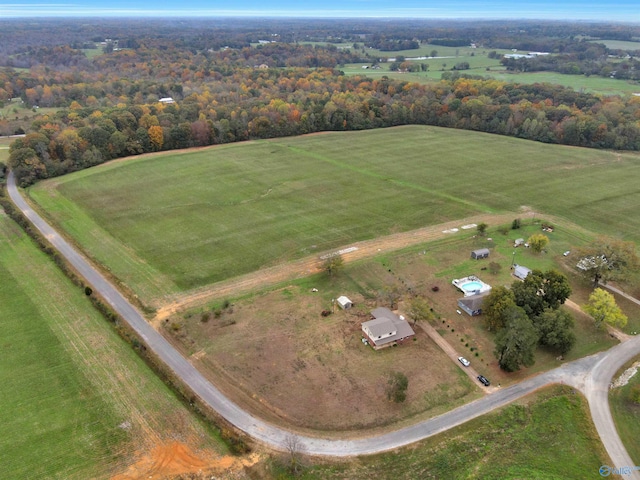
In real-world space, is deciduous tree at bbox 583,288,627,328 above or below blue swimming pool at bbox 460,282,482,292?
above

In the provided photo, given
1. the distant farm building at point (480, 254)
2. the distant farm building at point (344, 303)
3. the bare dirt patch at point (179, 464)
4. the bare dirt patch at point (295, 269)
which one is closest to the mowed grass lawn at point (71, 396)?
the bare dirt patch at point (179, 464)

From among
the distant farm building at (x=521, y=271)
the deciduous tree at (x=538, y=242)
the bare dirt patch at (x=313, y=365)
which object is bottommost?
the bare dirt patch at (x=313, y=365)

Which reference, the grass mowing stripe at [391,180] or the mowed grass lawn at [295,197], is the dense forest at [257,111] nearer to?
the mowed grass lawn at [295,197]

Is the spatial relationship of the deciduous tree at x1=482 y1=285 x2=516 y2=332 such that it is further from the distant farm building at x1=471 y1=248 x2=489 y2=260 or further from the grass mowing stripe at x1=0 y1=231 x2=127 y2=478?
the grass mowing stripe at x1=0 y1=231 x2=127 y2=478

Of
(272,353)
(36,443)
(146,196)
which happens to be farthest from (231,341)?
(146,196)

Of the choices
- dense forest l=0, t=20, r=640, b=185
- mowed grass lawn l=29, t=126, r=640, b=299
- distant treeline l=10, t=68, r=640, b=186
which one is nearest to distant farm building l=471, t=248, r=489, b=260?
mowed grass lawn l=29, t=126, r=640, b=299
